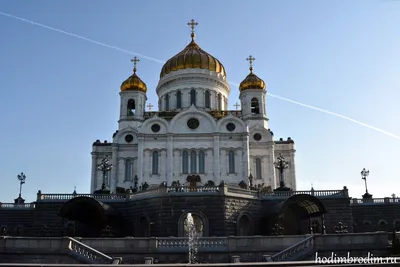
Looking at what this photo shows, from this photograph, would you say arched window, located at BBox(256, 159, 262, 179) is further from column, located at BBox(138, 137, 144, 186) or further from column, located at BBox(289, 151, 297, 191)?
column, located at BBox(138, 137, 144, 186)

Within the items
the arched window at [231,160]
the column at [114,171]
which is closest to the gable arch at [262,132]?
the arched window at [231,160]

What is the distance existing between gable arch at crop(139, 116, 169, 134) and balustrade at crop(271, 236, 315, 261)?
29370 mm

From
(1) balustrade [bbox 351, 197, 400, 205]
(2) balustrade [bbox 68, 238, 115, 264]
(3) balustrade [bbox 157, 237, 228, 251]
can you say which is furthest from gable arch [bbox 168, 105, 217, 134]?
(2) balustrade [bbox 68, 238, 115, 264]

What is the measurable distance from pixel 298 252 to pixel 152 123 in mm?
30941

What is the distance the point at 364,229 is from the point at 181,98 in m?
27.7

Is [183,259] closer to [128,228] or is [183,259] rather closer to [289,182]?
[128,228]

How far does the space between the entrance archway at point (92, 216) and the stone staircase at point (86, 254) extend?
6441 mm

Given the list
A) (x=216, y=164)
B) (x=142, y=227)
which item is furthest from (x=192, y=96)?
(x=142, y=227)

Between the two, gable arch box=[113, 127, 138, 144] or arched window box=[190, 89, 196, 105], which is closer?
gable arch box=[113, 127, 138, 144]

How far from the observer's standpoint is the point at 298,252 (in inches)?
820

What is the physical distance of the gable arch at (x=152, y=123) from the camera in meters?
48.8

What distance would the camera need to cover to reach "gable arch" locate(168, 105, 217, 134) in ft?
160

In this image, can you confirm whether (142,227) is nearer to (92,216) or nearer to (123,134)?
(92,216)

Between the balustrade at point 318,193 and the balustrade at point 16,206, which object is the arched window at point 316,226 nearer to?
the balustrade at point 318,193
